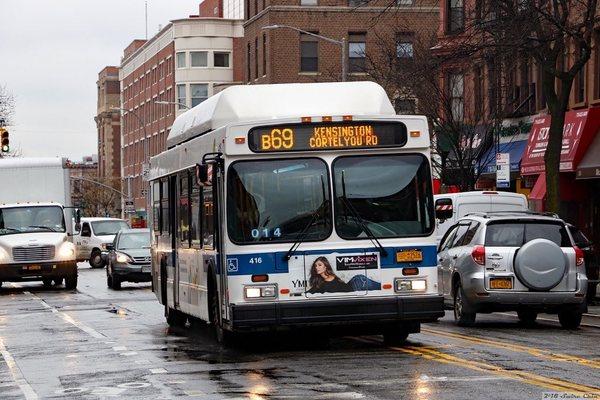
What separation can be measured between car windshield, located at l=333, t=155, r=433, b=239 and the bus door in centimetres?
27

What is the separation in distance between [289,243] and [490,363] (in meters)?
3.03

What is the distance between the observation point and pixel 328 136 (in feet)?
57.2

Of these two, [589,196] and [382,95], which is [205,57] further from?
[382,95]

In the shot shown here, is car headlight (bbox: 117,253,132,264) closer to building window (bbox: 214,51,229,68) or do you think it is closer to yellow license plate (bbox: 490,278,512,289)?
yellow license plate (bbox: 490,278,512,289)

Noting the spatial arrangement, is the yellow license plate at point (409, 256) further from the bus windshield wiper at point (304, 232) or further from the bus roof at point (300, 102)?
the bus roof at point (300, 102)

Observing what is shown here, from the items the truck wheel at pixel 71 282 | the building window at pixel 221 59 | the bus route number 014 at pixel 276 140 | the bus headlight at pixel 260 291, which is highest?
the building window at pixel 221 59

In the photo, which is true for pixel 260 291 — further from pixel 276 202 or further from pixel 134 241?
pixel 134 241

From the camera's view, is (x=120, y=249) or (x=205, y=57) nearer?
(x=120, y=249)

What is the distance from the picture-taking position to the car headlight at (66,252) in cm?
3978

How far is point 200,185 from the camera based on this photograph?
18.9 meters

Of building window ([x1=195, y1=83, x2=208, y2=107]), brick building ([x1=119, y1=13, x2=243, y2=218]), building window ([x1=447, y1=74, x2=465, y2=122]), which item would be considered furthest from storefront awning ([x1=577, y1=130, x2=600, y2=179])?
building window ([x1=195, y1=83, x2=208, y2=107])

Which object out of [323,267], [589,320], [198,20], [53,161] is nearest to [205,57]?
[198,20]

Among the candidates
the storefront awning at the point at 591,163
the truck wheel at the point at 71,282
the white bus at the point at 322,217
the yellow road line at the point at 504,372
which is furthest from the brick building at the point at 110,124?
the yellow road line at the point at 504,372

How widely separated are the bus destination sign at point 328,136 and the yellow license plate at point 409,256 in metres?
1.26
